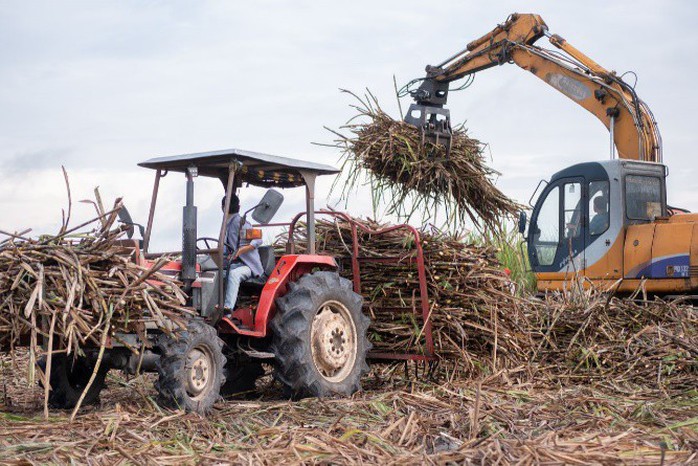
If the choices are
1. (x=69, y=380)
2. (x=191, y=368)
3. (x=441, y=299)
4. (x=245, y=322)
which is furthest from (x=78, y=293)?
(x=441, y=299)

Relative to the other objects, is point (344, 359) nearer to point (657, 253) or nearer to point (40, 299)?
point (40, 299)

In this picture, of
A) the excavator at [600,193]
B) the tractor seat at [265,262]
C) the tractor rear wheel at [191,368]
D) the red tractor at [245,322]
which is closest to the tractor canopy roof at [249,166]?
the red tractor at [245,322]

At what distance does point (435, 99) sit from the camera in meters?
13.8

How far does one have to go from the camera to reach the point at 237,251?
28.4 ft

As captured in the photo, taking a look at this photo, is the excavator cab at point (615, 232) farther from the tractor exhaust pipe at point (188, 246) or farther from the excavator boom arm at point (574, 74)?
the tractor exhaust pipe at point (188, 246)

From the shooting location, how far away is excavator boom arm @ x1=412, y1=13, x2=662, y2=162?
578 inches

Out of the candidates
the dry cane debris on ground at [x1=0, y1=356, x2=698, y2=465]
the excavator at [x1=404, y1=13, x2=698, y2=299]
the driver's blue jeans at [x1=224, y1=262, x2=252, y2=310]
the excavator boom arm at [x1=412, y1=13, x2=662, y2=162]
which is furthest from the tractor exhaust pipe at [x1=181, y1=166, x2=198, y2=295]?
the excavator boom arm at [x1=412, y1=13, x2=662, y2=162]

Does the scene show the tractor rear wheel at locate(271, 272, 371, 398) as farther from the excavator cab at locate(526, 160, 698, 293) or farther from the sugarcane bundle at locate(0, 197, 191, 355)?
the excavator cab at locate(526, 160, 698, 293)

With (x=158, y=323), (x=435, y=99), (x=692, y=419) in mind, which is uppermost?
(x=435, y=99)

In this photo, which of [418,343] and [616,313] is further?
[616,313]

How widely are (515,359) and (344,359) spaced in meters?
2.02

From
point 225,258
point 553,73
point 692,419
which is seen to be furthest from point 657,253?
point 225,258

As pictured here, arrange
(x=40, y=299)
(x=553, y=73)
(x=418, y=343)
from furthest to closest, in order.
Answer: (x=553, y=73), (x=418, y=343), (x=40, y=299)

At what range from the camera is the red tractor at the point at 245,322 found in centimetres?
769
